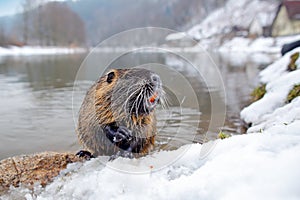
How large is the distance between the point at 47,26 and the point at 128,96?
55530 mm

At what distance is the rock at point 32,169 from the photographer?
97.2 inches

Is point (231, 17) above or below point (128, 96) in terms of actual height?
above

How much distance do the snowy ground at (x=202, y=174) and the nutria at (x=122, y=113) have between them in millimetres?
201

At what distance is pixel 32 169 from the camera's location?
267 cm

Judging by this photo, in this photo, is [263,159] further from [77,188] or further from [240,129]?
[240,129]

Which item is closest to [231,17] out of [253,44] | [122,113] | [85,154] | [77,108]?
[253,44]

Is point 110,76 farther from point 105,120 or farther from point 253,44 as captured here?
Result: point 253,44

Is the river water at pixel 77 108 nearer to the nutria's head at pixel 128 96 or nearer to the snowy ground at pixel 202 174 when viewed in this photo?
the nutria's head at pixel 128 96

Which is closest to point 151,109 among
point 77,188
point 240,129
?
point 77,188

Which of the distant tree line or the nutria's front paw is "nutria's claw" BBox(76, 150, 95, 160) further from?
the distant tree line

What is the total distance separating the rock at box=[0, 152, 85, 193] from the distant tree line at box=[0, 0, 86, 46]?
163 ft

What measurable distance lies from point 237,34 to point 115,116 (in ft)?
170

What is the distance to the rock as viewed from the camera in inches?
97.2

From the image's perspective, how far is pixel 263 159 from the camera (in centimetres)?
170
